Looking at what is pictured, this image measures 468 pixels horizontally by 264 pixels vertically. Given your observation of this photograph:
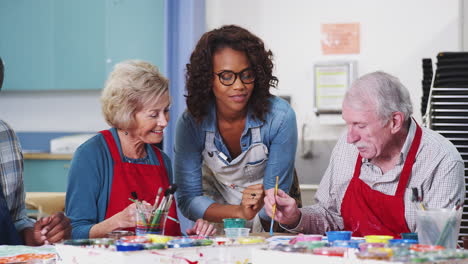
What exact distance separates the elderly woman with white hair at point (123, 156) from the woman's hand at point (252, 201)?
242mm

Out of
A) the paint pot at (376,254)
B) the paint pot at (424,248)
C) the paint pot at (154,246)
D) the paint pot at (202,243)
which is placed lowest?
the paint pot at (202,243)

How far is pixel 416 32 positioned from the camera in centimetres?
450

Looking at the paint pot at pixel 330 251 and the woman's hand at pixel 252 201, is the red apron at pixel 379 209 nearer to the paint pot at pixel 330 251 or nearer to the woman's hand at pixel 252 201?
the woman's hand at pixel 252 201

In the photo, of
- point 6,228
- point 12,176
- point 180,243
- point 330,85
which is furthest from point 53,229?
point 330,85

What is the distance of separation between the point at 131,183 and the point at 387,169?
2.79ft

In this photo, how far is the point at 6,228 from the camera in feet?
6.48

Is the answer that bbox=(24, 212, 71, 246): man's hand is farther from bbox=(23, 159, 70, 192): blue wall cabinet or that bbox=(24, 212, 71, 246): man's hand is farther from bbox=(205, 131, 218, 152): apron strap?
bbox=(23, 159, 70, 192): blue wall cabinet

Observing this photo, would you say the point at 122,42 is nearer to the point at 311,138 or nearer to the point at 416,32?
the point at 311,138

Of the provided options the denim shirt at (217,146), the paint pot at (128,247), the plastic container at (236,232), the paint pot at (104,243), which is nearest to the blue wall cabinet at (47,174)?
the denim shirt at (217,146)

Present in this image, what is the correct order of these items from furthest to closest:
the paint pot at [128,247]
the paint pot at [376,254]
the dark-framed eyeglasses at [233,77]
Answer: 1. the dark-framed eyeglasses at [233,77]
2. the paint pot at [128,247]
3. the paint pot at [376,254]

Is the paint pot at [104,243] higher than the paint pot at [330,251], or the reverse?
the paint pot at [330,251]

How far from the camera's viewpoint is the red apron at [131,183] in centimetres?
218

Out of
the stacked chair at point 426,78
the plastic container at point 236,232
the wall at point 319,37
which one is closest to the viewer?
the plastic container at point 236,232

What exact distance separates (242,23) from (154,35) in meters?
0.83
